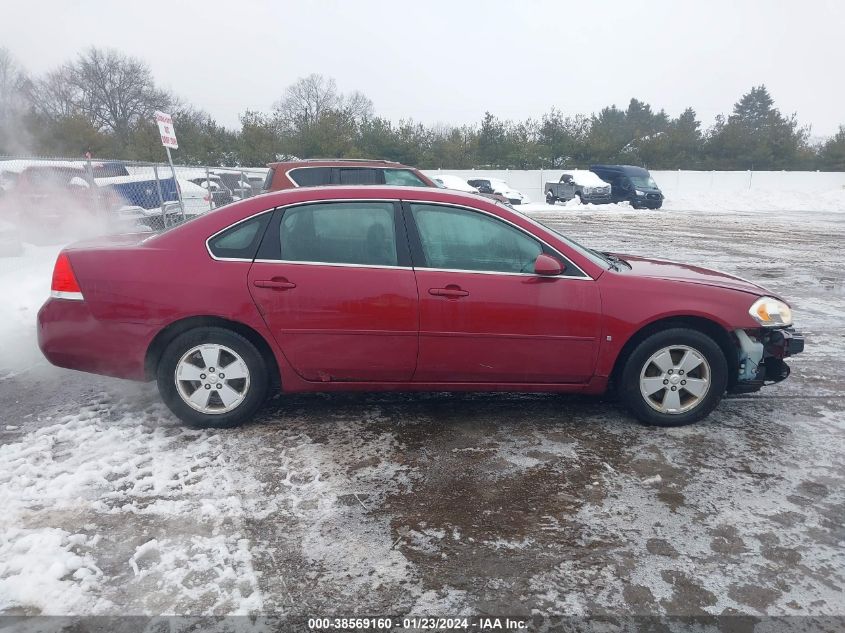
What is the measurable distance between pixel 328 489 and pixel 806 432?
10.5 ft

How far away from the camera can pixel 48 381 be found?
476 cm

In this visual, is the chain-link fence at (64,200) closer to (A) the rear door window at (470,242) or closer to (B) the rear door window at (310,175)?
(B) the rear door window at (310,175)

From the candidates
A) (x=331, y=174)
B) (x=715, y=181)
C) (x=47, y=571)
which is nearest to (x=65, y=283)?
(x=47, y=571)

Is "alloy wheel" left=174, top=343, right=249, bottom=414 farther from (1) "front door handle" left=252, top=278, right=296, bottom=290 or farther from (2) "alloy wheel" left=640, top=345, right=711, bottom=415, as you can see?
(2) "alloy wheel" left=640, top=345, right=711, bottom=415

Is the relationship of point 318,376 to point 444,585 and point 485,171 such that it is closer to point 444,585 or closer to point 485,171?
point 444,585

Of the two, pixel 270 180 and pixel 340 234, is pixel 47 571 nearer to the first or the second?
pixel 340 234

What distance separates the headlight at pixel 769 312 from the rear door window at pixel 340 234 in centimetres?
244

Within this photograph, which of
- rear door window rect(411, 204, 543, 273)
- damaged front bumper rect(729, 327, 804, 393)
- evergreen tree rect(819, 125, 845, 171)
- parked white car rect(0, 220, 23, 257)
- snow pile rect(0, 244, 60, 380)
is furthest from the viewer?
evergreen tree rect(819, 125, 845, 171)

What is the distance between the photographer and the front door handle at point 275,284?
3.70 meters

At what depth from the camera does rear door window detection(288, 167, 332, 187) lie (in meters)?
8.83

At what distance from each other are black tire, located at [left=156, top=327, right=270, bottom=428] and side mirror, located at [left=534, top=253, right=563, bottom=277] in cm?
189

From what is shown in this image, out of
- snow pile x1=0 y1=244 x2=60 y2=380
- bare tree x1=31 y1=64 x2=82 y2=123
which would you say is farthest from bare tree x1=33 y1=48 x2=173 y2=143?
snow pile x1=0 y1=244 x2=60 y2=380

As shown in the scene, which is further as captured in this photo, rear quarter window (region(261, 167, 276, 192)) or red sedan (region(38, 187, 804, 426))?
rear quarter window (region(261, 167, 276, 192))

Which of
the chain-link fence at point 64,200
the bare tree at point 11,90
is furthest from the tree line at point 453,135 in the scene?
the chain-link fence at point 64,200
